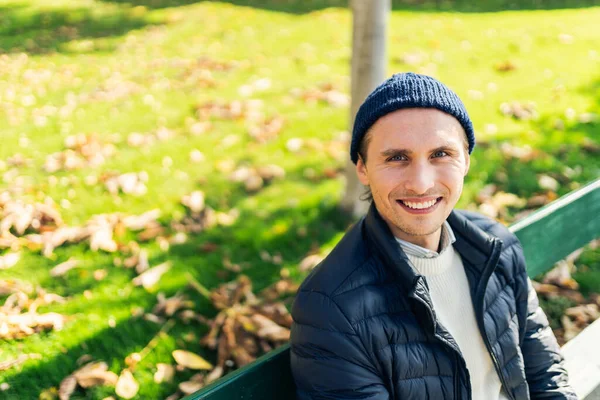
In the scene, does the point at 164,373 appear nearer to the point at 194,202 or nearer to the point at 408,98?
the point at 194,202

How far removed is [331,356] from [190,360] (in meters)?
1.22

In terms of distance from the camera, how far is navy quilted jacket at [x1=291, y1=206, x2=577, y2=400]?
1756mm

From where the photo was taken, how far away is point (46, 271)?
3287 mm

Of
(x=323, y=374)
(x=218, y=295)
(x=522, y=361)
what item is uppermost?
(x=323, y=374)

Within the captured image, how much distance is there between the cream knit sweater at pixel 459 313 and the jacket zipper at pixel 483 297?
0.04m

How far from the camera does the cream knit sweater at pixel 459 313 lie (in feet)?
6.54

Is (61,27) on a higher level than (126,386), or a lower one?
higher

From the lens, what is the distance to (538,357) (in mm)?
2215

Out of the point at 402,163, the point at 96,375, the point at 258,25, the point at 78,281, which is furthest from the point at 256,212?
the point at 258,25

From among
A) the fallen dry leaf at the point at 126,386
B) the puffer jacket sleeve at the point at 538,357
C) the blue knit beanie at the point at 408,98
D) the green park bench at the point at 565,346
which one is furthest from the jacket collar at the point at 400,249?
the fallen dry leaf at the point at 126,386

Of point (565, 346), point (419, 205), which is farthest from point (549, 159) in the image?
Answer: point (419, 205)

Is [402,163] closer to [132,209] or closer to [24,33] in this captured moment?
[132,209]

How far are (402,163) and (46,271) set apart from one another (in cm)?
227

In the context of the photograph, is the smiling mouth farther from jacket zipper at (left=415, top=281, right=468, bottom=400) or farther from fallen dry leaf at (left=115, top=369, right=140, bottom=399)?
fallen dry leaf at (left=115, top=369, right=140, bottom=399)
